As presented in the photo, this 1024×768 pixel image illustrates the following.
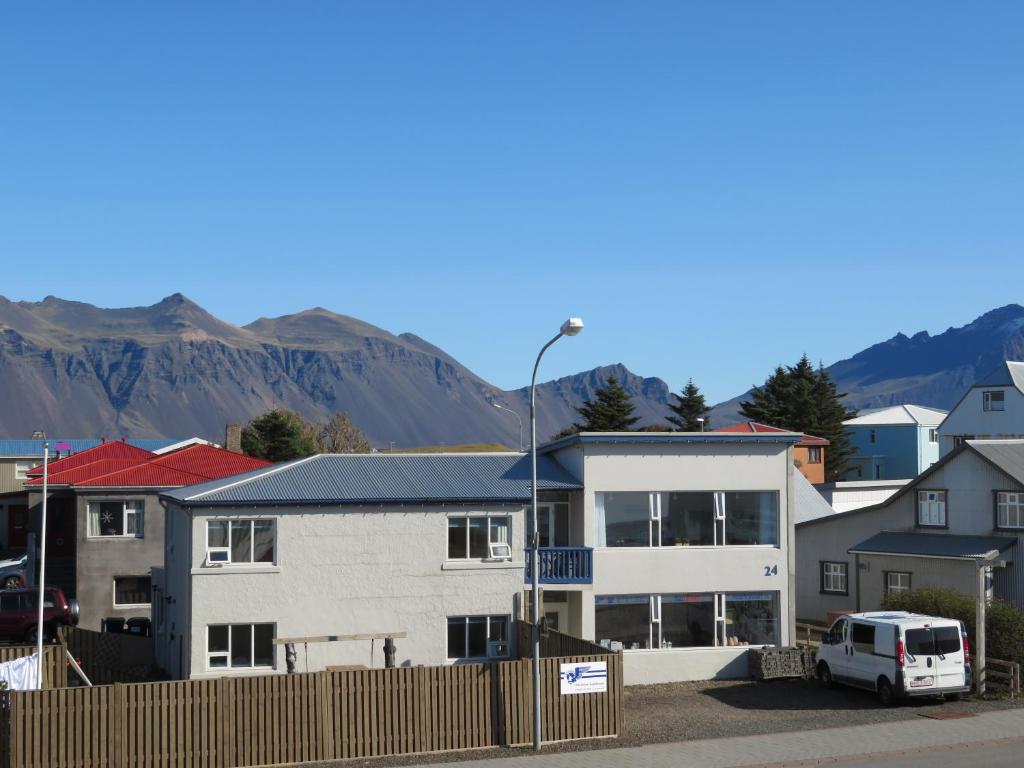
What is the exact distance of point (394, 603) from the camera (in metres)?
32.6

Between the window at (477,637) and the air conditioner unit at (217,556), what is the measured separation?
661cm

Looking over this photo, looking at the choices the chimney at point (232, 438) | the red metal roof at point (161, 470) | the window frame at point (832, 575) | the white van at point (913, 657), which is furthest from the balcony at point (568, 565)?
the chimney at point (232, 438)

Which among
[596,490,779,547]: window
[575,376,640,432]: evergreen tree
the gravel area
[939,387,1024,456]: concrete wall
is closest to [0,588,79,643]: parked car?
[596,490,779,547]: window

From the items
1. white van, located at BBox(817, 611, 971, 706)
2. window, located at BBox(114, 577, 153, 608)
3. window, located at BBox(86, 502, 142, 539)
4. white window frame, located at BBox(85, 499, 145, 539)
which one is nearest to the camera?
white van, located at BBox(817, 611, 971, 706)

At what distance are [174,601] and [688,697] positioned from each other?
15.7m

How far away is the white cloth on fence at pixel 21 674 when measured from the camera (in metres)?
25.0

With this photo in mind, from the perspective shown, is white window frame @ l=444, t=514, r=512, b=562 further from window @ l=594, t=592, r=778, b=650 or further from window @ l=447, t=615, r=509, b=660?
window @ l=594, t=592, r=778, b=650

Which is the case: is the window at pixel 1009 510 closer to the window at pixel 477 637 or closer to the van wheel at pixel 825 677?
the van wheel at pixel 825 677

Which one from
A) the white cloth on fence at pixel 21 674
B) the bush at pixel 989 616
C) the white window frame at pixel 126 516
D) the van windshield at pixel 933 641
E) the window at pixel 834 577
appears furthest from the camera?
the window at pixel 834 577

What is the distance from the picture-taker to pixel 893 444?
4628 inches

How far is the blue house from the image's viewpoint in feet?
383

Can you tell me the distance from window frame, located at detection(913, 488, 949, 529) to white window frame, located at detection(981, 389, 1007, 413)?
50941 mm

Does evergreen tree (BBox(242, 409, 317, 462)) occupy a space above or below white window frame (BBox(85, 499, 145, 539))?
above

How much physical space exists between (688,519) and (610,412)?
71.4 meters
